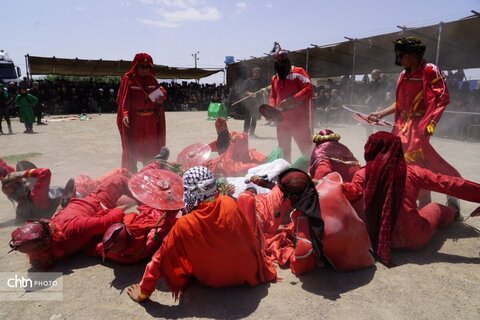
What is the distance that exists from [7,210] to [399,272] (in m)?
4.54

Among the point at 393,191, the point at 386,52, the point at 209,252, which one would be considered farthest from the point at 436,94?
the point at 386,52

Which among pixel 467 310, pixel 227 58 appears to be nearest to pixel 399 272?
pixel 467 310

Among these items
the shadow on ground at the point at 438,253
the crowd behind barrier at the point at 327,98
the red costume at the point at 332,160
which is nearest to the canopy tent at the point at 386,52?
the crowd behind barrier at the point at 327,98

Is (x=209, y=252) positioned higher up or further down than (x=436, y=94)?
further down

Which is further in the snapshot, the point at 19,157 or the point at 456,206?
the point at 19,157

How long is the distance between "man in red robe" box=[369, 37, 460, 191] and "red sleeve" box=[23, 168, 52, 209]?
12.6 feet

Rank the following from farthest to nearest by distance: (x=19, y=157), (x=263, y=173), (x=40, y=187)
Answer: (x=19, y=157) < (x=263, y=173) < (x=40, y=187)

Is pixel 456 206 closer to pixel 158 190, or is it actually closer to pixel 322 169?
pixel 322 169

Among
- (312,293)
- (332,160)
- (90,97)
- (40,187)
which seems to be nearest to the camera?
(312,293)

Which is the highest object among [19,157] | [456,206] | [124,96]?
[124,96]

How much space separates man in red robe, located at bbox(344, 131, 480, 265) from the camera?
114 inches

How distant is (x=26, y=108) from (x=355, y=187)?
1292 centimetres

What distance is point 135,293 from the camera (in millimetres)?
2641

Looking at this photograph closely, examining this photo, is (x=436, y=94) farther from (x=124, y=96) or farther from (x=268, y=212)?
(x=124, y=96)
